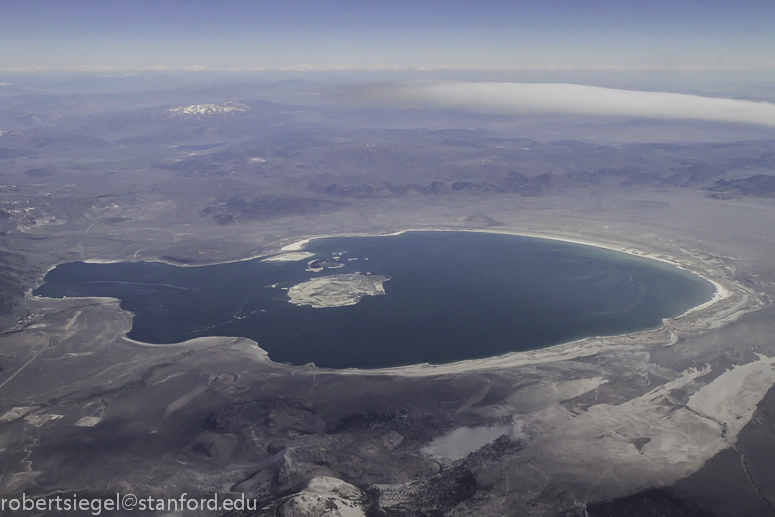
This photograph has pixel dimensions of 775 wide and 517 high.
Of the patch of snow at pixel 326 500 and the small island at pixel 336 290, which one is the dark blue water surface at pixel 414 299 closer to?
the small island at pixel 336 290

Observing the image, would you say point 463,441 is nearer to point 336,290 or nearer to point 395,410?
point 395,410

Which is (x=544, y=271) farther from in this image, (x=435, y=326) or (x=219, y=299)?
(x=219, y=299)

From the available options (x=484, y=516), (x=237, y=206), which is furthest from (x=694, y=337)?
(x=237, y=206)

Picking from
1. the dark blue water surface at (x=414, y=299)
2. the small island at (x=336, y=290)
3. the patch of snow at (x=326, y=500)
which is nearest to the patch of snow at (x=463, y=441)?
the patch of snow at (x=326, y=500)

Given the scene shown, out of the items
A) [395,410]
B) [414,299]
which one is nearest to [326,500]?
[395,410]

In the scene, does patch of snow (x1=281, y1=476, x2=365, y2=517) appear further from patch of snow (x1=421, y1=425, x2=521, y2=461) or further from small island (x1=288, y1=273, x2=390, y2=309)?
small island (x1=288, y1=273, x2=390, y2=309)

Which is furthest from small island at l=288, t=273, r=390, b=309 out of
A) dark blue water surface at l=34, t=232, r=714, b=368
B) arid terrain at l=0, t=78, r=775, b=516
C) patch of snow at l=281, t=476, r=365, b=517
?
patch of snow at l=281, t=476, r=365, b=517
